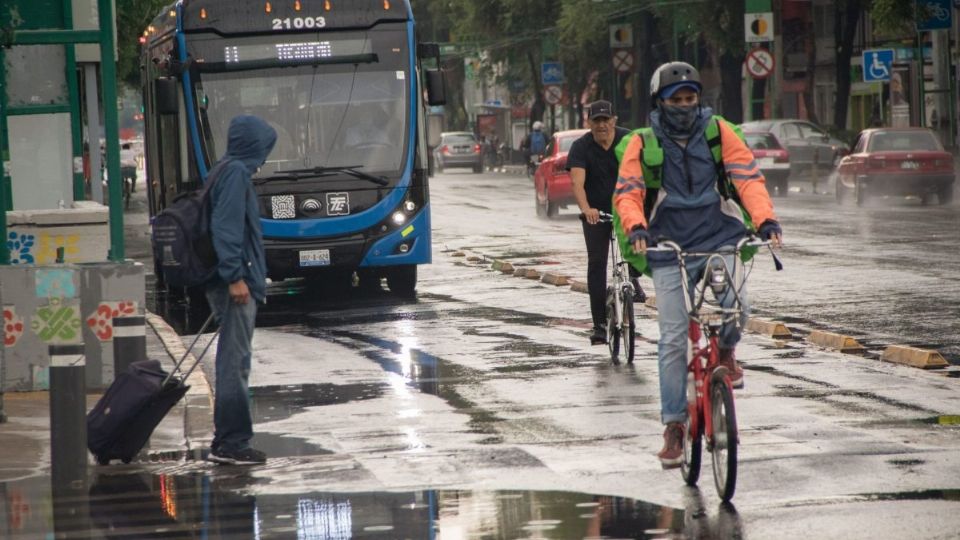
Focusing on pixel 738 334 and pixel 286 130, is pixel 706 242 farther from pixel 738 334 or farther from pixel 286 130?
pixel 286 130

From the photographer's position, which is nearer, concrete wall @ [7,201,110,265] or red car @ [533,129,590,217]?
concrete wall @ [7,201,110,265]

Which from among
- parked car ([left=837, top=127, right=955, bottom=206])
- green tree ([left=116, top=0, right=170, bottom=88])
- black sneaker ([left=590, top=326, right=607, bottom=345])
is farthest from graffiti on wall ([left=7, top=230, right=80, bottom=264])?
A: parked car ([left=837, top=127, right=955, bottom=206])

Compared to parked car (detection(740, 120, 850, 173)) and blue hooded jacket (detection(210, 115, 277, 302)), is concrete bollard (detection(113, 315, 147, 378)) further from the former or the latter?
parked car (detection(740, 120, 850, 173))

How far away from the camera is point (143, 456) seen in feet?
32.6

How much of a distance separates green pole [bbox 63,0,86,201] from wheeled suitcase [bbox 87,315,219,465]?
5.22 m

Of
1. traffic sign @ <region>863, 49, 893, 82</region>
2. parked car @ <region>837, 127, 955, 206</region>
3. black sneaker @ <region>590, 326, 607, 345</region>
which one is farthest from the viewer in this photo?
traffic sign @ <region>863, 49, 893, 82</region>

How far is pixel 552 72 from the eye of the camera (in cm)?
7012

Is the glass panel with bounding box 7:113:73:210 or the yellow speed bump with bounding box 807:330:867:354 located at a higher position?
the glass panel with bounding box 7:113:73:210

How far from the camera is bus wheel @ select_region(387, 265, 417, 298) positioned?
20359mm

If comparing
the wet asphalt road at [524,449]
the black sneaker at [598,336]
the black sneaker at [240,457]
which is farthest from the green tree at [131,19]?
the black sneaker at [240,457]

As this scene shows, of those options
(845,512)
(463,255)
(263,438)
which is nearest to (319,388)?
(263,438)

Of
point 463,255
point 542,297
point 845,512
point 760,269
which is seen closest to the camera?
point 845,512

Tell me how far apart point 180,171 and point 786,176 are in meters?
25.9

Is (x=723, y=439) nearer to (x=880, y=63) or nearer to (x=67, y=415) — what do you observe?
(x=67, y=415)
